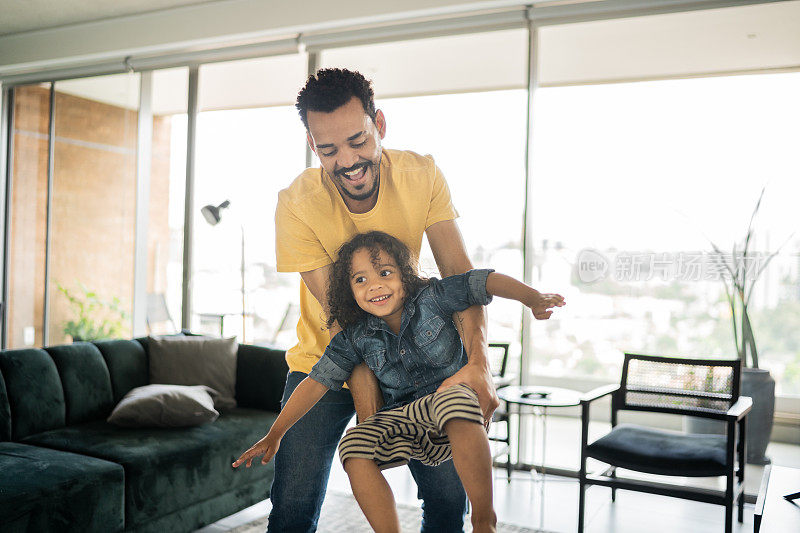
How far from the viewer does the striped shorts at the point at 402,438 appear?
146 centimetres

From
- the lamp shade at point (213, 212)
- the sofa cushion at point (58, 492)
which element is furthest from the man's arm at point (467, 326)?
the lamp shade at point (213, 212)

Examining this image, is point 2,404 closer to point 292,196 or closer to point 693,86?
point 292,196

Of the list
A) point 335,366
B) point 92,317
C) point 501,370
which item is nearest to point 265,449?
point 335,366

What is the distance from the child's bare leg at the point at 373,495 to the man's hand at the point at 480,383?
0.78 ft

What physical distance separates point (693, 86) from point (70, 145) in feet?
16.9

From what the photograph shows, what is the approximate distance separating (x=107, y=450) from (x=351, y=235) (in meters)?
1.80

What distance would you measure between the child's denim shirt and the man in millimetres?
36

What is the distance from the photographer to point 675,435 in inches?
127

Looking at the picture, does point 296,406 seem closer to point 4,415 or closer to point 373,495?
point 373,495

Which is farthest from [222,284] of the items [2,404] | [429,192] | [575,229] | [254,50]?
[429,192]

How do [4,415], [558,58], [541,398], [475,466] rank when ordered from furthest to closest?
1. [558,58]
2. [541,398]
3. [4,415]
4. [475,466]

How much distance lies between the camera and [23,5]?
201 inches

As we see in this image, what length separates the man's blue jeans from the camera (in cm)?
159

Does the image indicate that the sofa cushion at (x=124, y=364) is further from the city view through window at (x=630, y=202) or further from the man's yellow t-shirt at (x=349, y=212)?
the man's yellow t-shirt at (x=349, y=212)
